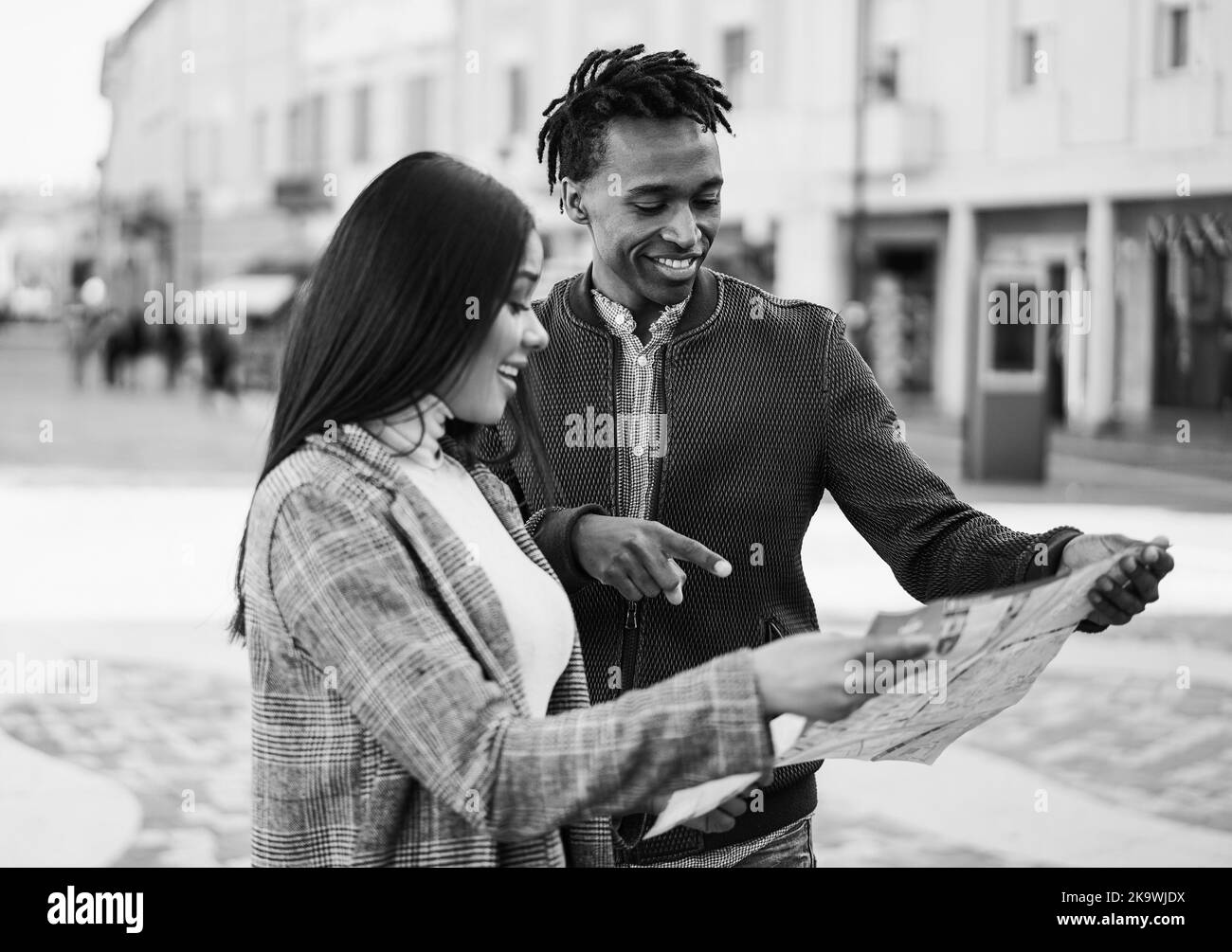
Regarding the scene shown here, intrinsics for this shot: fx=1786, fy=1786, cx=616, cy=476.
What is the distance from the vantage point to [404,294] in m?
1.74

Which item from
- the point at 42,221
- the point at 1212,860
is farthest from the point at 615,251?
the point at 42,221

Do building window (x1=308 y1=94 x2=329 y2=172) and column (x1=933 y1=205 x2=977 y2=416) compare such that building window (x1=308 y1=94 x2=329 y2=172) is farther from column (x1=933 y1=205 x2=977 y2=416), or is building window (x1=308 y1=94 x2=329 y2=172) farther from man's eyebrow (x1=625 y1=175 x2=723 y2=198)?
man's eyebrow (x1=625 y1=175 x2=723 y2=198)

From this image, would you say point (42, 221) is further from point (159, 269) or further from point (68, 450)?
point (68, 450)

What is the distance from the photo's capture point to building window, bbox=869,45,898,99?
26.7 metres

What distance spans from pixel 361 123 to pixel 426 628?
37.4 metres

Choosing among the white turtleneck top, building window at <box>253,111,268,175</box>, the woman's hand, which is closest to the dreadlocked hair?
the white turtleneck top

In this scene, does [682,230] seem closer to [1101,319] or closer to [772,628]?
[772,628]

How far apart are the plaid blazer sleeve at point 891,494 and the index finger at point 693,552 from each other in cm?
45

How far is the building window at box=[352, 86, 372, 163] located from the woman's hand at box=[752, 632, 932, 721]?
122 feet

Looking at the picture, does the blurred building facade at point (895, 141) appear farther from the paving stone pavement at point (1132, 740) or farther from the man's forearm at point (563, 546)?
the man's forearm at point (563, 546)

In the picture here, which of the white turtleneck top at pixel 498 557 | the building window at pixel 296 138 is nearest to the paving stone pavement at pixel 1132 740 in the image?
the white turtleneck top at pixel 498 557

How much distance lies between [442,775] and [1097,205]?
72.0 feet

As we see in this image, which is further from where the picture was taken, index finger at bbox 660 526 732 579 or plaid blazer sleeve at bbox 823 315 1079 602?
plaid blazer sleeve at bbox 823 315 1079 602
